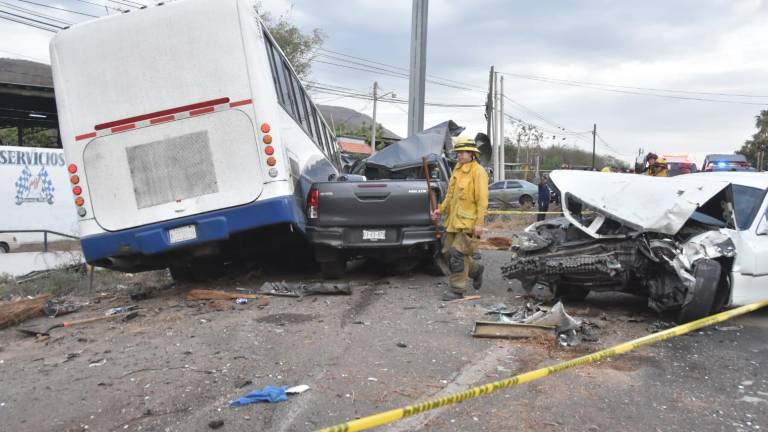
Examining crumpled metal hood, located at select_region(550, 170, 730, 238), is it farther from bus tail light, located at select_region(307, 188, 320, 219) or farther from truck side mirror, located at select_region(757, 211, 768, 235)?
bus tail light, located at select_region(307, 188, 320, 219)

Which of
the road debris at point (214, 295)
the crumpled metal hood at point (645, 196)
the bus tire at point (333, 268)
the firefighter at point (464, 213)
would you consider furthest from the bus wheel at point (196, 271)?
the crumpled metal hood at point (645, 196)

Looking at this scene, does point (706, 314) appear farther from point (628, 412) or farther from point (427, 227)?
point (427, 227)

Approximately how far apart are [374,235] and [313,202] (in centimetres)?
88

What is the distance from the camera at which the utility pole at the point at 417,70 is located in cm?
1641

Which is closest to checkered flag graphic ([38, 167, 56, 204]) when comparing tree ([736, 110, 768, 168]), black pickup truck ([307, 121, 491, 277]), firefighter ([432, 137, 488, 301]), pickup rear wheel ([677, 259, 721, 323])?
black pickup truck ([307, 121, 491, 277])

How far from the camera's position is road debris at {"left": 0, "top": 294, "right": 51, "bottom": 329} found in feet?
21.0

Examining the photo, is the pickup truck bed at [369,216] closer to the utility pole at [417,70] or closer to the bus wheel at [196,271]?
the bus wheel at [196,271]

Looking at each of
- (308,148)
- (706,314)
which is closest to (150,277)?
(308,148)

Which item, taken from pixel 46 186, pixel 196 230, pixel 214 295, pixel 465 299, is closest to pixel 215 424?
pixel 196 230

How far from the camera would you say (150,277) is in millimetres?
10594

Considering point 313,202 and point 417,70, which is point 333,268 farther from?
point 417,70

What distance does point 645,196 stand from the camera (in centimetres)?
618

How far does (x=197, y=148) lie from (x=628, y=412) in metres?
4.90

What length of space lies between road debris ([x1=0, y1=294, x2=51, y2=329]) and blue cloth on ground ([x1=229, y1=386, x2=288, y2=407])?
4.02 metres
